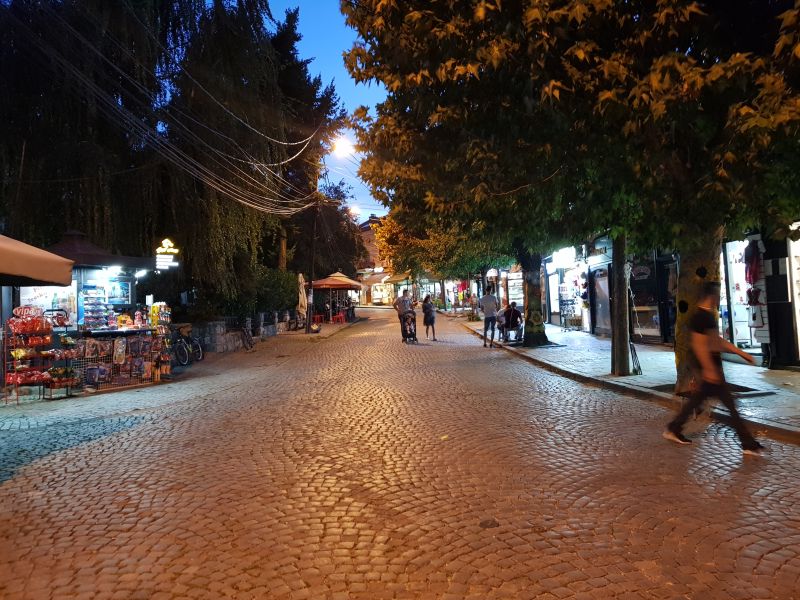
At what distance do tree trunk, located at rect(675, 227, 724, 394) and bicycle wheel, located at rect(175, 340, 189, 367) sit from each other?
1205cm

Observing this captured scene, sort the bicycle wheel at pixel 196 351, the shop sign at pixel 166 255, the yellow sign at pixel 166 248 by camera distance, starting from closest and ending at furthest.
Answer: the shop sign at pixel 166 255 → the yellow sign at pixel 166 248 → the bicycle wheel at pixel 196 351

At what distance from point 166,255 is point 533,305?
35.5 ft

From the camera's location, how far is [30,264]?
20.6ft

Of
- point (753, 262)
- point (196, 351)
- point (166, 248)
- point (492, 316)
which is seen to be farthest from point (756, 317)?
point (166, 248)

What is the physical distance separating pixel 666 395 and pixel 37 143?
1514 cm

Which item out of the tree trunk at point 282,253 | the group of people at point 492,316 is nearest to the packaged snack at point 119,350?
the group of people at point 492,316

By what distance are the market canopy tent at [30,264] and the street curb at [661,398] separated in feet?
27.2

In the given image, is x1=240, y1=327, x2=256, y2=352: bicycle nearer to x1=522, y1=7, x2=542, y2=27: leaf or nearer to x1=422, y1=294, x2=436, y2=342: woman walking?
x1=422, y1=294, x2=436, y2=342: woman walking

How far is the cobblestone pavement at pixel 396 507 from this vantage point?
353 cm

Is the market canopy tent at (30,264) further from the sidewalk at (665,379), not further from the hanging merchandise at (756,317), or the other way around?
the hanging merchandise at (756,317)

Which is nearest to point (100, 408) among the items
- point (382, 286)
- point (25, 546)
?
point (25, 546)

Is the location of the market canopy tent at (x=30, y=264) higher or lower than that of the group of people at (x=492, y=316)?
higher

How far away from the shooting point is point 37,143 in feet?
47.8

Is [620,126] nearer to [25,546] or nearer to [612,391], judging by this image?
[612,391]
